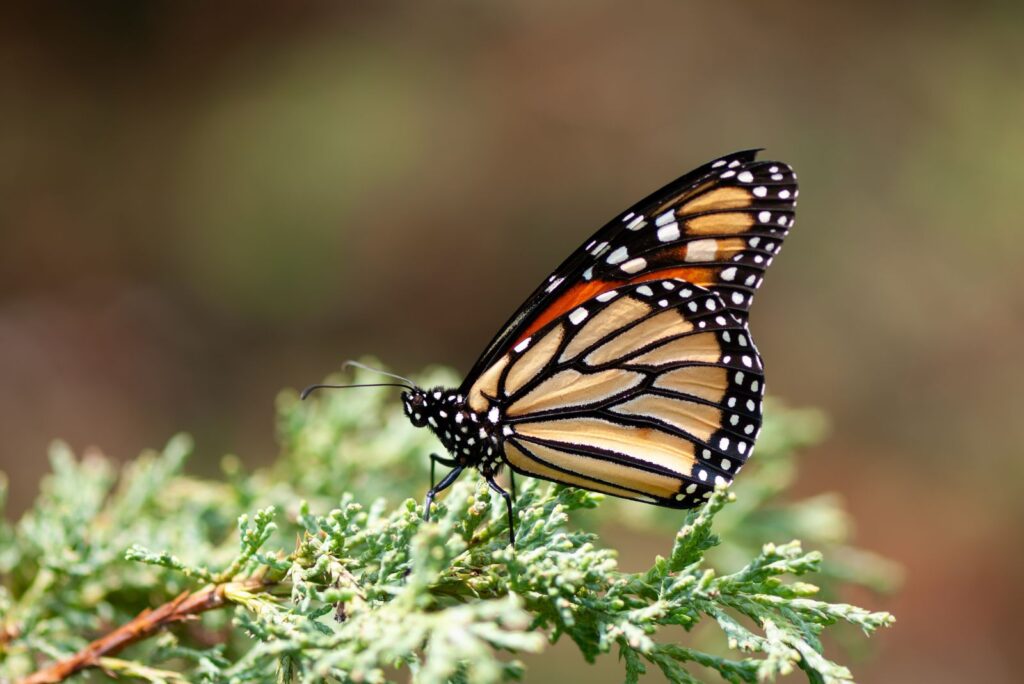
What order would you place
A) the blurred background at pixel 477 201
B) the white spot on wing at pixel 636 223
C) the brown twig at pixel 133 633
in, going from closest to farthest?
the brown twig at pixel 133 633 → the white spot on wing at pixel 636 223 → the blurred background at pixel 477 201

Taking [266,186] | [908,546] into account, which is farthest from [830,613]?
[266,186]

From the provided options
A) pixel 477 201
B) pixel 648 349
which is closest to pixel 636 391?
pixel 648 349

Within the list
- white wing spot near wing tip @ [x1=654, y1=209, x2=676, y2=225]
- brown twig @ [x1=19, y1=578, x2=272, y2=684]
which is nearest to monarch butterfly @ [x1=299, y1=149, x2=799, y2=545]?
white wing spot near wing tip @ [x1=654, y1=209, x2=676, y2=225]

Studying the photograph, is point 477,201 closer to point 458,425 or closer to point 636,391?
point 636,391

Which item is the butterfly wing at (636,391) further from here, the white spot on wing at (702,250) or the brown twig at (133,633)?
the brown twig at (133,633)

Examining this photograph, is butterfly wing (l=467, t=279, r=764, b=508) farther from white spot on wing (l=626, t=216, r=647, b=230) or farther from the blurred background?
the blurred background

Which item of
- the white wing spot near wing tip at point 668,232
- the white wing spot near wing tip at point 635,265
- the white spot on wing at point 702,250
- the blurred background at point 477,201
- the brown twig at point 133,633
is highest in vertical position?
the blurred background at point 477,201

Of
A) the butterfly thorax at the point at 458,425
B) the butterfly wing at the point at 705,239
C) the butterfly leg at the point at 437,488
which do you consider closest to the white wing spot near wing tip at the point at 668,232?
the butterfly wing at the point at 705,239
